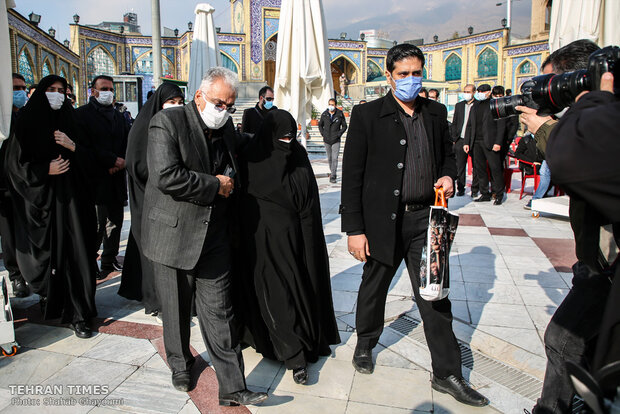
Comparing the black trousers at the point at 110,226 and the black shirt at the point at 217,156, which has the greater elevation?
the black shirt at the point at 217,156

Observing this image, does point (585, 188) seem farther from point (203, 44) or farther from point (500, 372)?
point (203, 44)

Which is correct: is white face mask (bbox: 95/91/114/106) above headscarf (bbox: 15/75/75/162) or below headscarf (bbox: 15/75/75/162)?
above

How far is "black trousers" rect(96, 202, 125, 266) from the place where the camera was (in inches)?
189

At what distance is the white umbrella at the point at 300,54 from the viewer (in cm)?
892

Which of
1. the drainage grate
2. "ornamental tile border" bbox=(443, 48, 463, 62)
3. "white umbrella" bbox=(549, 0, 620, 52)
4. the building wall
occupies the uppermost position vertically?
"ornamental tile border" bbox=(443, 48, 463, 62)

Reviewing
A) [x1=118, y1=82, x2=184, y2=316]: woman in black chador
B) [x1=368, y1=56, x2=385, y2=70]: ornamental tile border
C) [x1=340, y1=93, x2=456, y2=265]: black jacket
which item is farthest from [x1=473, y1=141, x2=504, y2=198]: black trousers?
[x1=368, y1=56, x2=385, y2=70]: ornamental tile border

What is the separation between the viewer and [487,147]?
812cm

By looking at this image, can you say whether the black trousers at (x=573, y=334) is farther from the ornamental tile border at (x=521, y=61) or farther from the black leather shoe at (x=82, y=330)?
the ornamental tile border at (x=521, y=61)

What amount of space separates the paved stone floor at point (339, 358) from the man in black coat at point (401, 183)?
340mm

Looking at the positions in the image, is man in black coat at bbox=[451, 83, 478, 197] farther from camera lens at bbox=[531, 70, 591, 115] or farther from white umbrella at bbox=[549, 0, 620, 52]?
camera lens at bbox=[531, 70, 591, 115]

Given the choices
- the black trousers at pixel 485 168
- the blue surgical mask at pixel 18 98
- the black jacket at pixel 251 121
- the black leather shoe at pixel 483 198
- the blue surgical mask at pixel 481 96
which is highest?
the blue surgical mask at pixel 481 96

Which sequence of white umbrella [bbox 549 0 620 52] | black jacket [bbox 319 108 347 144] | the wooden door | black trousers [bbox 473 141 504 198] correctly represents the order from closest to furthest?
white umbrella [bbox 549 0 620 52] < black trousers [bbox 473 141 504 198] < black jacket [bbox 319 108 347 144] < the wooden door

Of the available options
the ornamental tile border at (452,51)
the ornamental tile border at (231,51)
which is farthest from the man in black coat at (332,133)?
the ornamental tile border at (452,51)

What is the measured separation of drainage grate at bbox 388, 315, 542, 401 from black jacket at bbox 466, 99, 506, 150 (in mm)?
5402
